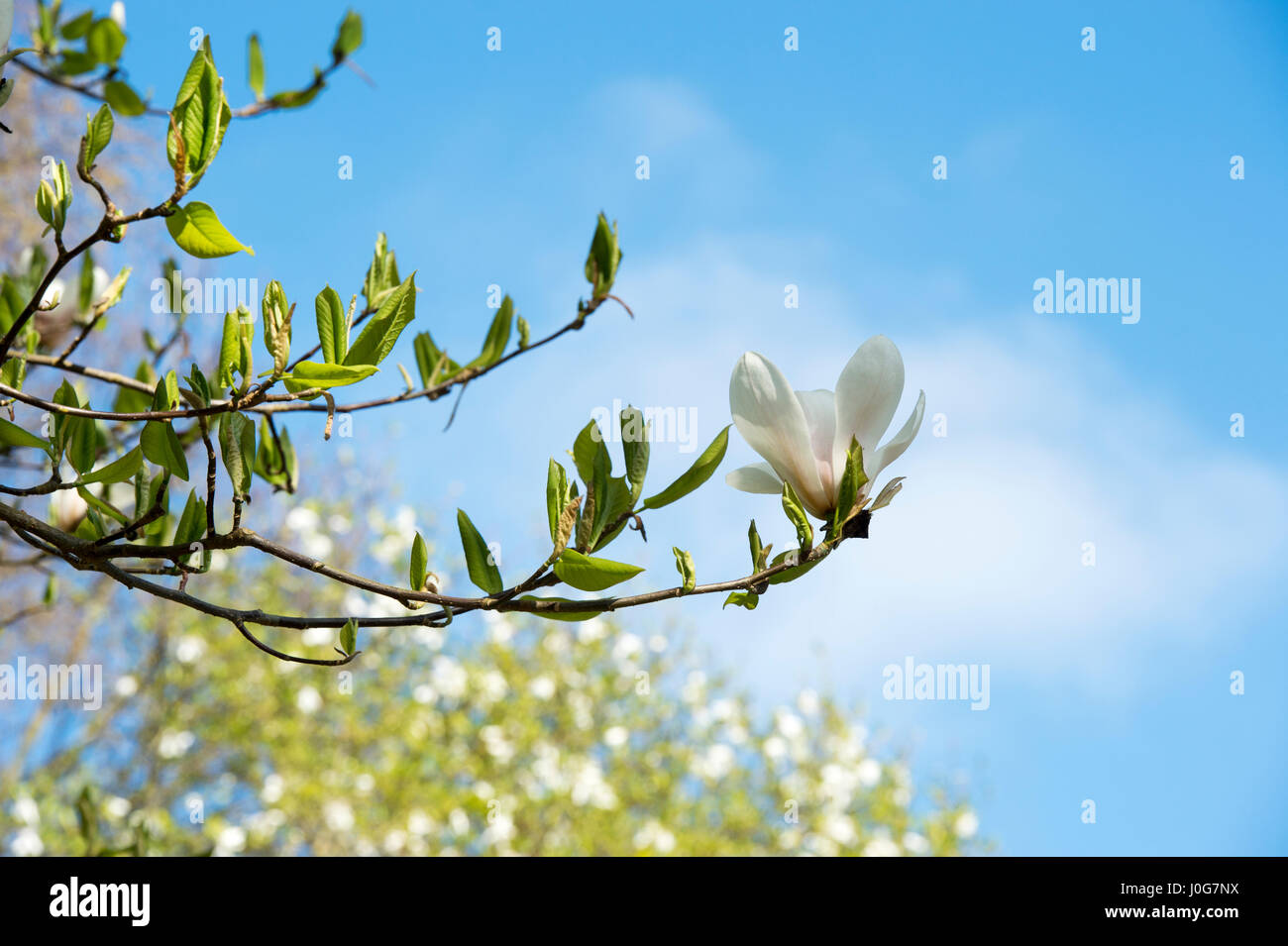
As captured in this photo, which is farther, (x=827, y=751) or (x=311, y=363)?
(x=827, y=751)

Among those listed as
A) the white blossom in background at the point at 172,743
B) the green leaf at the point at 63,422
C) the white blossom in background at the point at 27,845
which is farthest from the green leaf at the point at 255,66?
the white blossom in background at the point at 172,743

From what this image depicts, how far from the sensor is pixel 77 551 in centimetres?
67

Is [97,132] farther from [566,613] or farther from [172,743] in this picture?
[172,743]

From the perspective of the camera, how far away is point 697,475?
0.63 metres

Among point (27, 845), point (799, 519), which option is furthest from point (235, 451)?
Result: point (27, 845)

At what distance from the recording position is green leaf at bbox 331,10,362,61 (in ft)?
4.12

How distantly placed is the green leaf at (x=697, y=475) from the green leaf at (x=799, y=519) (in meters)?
0.05

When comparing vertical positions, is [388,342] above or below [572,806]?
above

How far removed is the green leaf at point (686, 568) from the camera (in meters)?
0.63

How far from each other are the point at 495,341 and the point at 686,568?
1.62 feet

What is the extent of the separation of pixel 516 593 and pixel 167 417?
0.81ft
